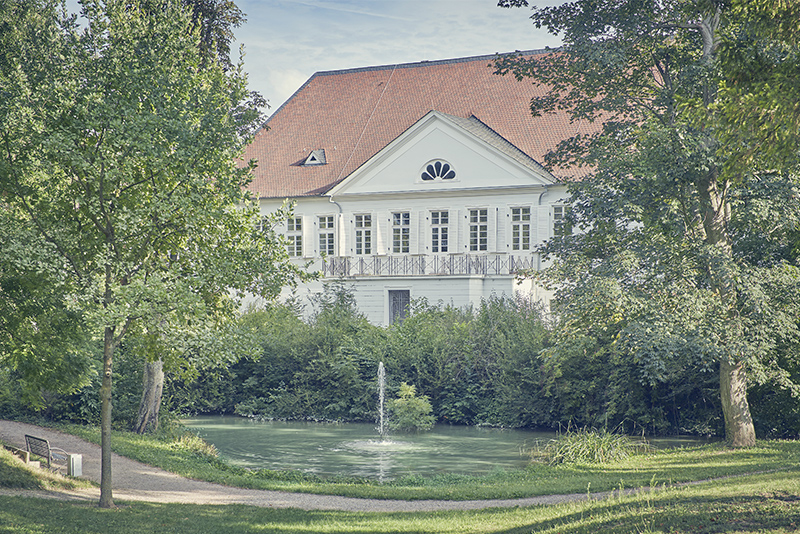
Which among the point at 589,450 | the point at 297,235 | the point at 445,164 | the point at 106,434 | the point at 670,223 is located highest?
the point at 445,164

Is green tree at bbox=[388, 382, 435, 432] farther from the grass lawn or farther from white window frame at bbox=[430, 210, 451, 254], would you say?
white window frame at bbox=[430, 210, 451, 254]

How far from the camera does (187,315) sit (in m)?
12.1

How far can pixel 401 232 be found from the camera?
39.4m

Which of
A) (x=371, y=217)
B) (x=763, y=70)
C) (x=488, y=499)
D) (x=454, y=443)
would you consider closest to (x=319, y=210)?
(x=371, y=217)

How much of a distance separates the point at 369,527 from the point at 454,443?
448 inches

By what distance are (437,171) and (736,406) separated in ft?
72.3

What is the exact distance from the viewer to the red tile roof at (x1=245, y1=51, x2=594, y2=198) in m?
39.5

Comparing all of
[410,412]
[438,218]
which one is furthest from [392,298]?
[410,412]

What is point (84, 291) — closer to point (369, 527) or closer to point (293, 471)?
point (369, 527)

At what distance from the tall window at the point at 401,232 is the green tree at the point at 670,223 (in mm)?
20410

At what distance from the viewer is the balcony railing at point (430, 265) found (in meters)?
36.7

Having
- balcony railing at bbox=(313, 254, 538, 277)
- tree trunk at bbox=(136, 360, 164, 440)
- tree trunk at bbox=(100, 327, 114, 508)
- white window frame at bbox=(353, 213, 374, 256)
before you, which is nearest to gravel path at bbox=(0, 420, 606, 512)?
tree trunk at bbox=(100, 327, 114, 508)

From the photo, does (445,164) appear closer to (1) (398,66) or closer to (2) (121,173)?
(1) (398,66)

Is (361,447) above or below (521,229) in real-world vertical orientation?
below
